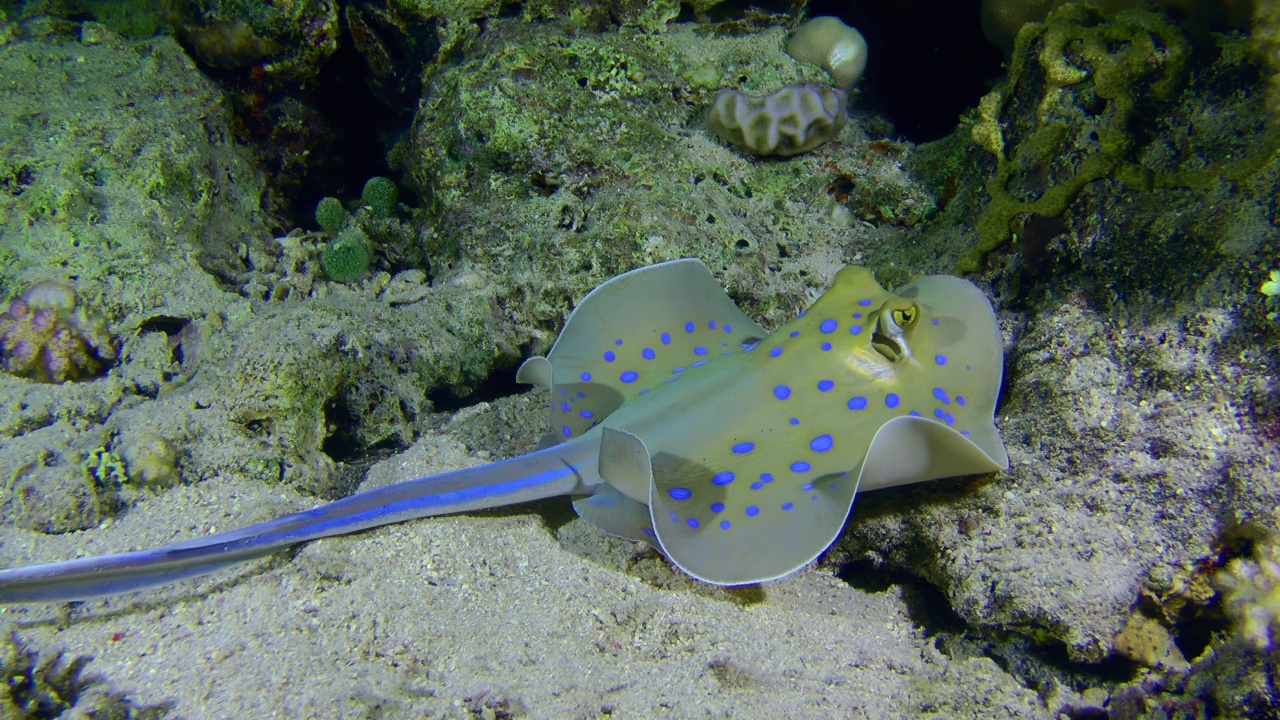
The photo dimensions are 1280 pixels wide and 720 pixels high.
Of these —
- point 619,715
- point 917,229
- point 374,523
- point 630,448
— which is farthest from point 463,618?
point 917,229

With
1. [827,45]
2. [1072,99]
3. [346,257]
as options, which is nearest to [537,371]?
[1072,99]

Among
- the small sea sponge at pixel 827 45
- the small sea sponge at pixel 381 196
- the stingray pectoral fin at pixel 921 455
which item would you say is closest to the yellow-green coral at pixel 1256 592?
the stingray pectoral fin at pixel 921 455

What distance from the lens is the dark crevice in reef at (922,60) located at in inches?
215

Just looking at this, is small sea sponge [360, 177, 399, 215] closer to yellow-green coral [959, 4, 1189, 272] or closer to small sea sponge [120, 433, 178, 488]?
small sea sponge [120, 433, 178, 488]

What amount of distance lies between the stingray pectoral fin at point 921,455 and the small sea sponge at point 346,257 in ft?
16.7

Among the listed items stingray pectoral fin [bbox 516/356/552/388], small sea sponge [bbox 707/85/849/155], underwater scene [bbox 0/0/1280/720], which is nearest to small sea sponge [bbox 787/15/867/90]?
underwater scene [bbox 0/0/1280/720]

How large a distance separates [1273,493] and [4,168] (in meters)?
6.80

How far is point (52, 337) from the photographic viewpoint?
359 cm

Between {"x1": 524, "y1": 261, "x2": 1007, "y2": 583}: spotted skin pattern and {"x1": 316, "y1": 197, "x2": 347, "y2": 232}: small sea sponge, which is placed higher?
{"x1": 316, "y1": 197, "x2": 347, "y2": 232}: small sea sponge

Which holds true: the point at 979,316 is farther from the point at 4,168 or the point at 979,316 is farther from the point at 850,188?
the point at 4,168

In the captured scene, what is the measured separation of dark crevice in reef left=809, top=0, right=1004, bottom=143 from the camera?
5461 mm

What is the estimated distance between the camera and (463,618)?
242 centimetres

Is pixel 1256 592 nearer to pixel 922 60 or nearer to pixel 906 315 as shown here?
pixel 906 315

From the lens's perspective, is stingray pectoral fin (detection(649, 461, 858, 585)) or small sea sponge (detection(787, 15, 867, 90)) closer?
stingray pectoral fin (detection(649, 461, 858, 585))
